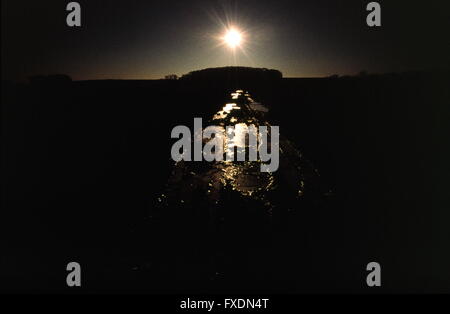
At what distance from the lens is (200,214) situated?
2.69 meters

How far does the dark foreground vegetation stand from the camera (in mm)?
2266

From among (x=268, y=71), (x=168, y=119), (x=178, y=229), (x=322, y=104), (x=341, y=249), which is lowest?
(x=341, y=249)

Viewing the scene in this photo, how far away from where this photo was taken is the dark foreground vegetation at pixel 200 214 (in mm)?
2266

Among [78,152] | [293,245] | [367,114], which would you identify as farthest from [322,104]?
[78,152]

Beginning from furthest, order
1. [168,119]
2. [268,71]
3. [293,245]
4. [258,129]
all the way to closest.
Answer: [268,71] < [168,119] < [258,129] < [293,245]

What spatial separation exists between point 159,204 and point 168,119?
2862mm

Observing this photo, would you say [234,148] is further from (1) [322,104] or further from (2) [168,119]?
(1) [322,104]

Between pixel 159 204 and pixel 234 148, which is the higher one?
pixel 234 148

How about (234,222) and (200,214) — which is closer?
(234,222)

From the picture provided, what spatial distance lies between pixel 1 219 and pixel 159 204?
1762 millimetres

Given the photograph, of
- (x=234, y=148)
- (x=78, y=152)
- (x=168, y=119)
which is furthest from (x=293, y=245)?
(x=168, y=119)

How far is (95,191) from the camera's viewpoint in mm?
3393

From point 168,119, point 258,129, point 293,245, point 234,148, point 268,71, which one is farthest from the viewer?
point 268,71

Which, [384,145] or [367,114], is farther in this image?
[367,114]
